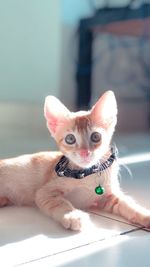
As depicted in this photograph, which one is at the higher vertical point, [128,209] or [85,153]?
[85,153]

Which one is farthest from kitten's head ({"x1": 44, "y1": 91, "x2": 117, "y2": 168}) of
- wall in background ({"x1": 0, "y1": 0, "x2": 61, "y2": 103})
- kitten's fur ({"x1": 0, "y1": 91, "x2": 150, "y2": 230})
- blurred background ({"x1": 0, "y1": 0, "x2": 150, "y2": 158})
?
wall in background ({"x1": 0, "y1": 0, "x2": 61, "y2": 103})

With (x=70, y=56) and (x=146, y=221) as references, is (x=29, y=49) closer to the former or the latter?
(x=70, y=56)

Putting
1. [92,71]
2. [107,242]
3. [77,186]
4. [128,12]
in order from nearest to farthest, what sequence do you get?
[107,242] < [77,186] < [128,12] < [92,71]

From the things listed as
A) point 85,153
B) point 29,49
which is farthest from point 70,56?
point 85,153

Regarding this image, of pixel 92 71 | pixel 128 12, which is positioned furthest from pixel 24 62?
pixel 128 12

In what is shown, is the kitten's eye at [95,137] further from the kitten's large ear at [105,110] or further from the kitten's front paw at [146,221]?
the kitten's front paw at [146,221]

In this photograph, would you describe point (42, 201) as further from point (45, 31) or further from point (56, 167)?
point (45, 31)

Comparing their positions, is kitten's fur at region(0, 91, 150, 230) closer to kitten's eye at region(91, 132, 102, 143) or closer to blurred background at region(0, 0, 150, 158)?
kitten's eye at region(91, 132, 102, 143)
